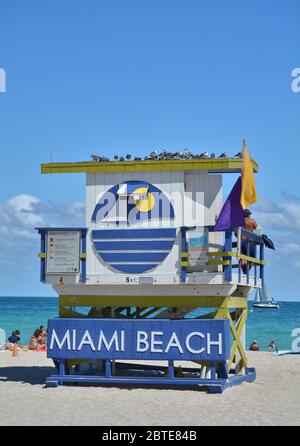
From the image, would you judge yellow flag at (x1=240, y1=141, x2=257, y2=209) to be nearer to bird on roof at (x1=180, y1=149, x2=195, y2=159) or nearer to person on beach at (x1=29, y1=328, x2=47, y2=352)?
bird on roof at (x1=180, y1=149, x2=195, y2=159)

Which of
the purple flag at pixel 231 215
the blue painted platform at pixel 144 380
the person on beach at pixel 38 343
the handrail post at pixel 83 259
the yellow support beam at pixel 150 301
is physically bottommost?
the blue painted platform at pixel 144 380

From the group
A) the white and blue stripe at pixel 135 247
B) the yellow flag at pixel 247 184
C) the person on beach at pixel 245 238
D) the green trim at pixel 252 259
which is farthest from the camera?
the person on beach at pixel 245 238

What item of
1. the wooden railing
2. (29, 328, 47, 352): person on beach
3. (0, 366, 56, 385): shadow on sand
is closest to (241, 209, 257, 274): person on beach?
the wooden railing

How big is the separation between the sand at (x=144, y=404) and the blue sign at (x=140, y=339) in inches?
30.5

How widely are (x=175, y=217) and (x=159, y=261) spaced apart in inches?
41.2

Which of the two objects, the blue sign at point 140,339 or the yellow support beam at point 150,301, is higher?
the yellow support beam at point 150,301

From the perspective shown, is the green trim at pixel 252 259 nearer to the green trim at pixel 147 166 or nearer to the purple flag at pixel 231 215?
the purple flag at pixel 231 215

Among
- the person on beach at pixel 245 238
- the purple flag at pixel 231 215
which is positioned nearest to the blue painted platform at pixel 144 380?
the person on beach at pixel 245 238

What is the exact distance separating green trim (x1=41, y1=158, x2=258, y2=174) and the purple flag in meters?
0.82

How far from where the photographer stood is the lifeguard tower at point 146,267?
18938 mm

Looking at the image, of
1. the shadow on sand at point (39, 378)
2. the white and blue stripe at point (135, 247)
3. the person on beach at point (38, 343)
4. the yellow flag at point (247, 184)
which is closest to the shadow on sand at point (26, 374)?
the shadow on sand at point (39, 378)

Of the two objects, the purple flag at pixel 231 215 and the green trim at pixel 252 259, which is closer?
the purple flag at pixel 231 215

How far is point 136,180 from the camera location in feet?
65.3

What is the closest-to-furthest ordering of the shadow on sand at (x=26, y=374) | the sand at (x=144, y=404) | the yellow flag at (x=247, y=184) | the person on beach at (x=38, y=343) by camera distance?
the sand at (x=144, y=404), the yellow flag at (x=247, y=184), the shadow on sand at (x=26, y=374), the person on beach at (x=38, y=343)
